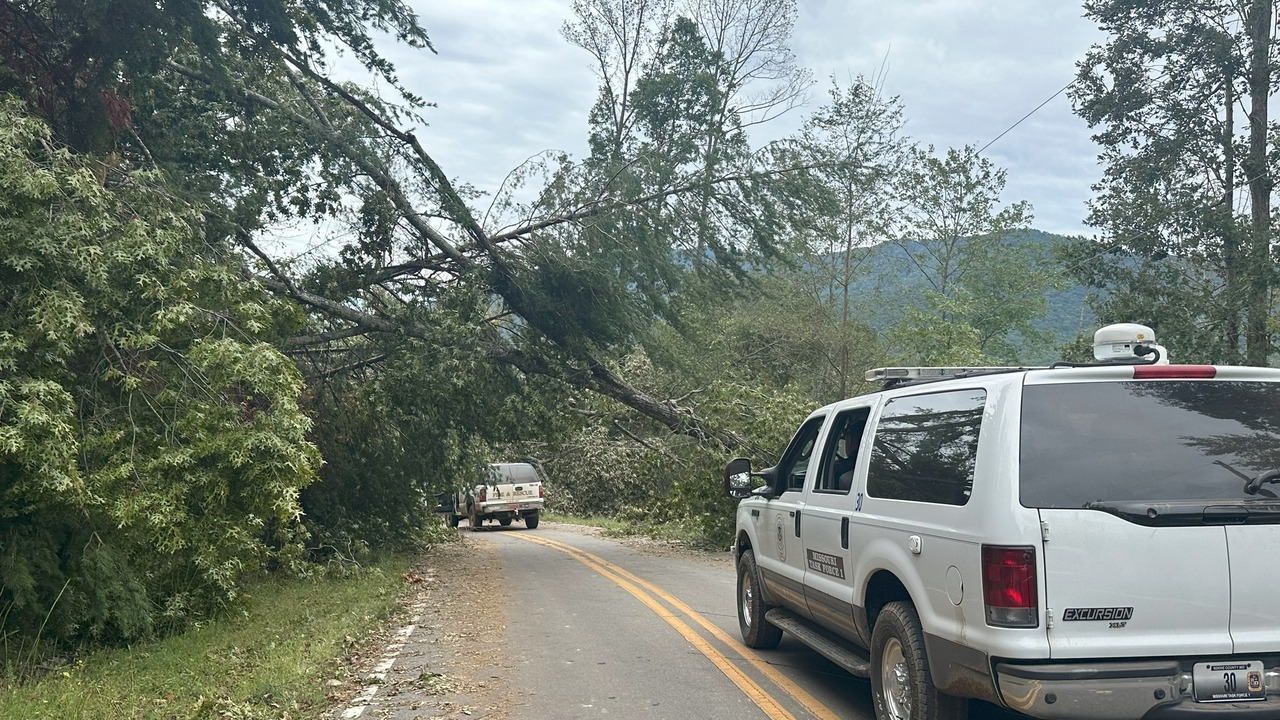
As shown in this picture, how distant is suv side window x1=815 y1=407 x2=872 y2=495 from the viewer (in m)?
6.63

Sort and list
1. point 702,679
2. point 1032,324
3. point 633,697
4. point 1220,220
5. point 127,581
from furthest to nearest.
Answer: point 1032,324, point 1220,220, point 127,581, point 702,679, point 633,697

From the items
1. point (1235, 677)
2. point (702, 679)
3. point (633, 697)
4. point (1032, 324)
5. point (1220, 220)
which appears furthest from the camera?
point (1032, 324)

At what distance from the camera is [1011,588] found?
4.43 meters

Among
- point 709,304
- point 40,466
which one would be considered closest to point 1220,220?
point 709,304

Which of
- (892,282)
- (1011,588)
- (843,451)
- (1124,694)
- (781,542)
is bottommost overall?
(1124,694)

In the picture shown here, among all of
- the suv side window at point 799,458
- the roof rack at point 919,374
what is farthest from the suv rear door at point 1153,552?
the suv side window at point 799,458

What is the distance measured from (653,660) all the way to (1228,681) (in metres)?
4.80

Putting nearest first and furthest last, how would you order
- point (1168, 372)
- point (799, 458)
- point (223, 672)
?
point (1168, 372), point (799, 458), point (223, 672)

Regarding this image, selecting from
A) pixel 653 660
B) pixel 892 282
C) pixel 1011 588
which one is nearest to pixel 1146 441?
pixel 1011 588

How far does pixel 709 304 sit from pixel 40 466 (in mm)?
12579

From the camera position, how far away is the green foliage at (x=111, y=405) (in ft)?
25.5

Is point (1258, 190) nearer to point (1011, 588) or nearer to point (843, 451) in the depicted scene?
point (843, 451)

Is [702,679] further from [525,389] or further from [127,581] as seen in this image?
[525,389]

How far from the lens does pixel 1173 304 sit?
2338 cm
